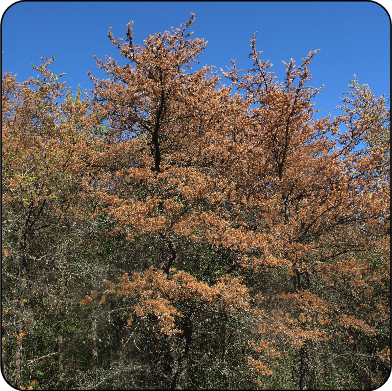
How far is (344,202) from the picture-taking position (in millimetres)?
6340

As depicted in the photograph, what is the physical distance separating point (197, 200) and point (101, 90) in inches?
155

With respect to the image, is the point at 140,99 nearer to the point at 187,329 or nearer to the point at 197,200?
the point at 197,200

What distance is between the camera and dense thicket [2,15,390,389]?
566cm

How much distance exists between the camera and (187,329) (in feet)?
20.1

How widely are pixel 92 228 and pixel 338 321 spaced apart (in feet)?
18.4

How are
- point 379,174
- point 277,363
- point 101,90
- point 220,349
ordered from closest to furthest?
point 277,363, point 379,174, point 220,349, point 101,90

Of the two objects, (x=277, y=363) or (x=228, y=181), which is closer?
(x=277, y=363)

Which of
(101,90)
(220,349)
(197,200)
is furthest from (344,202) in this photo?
(101,90)

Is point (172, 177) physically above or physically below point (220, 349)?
above

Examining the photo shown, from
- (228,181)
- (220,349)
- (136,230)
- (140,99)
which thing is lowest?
(220,349)

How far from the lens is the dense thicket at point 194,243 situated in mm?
5656

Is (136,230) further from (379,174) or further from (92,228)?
(379,174)

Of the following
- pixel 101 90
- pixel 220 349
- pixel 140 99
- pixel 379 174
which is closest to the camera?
pixel 379 174

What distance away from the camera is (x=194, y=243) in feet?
20.9
